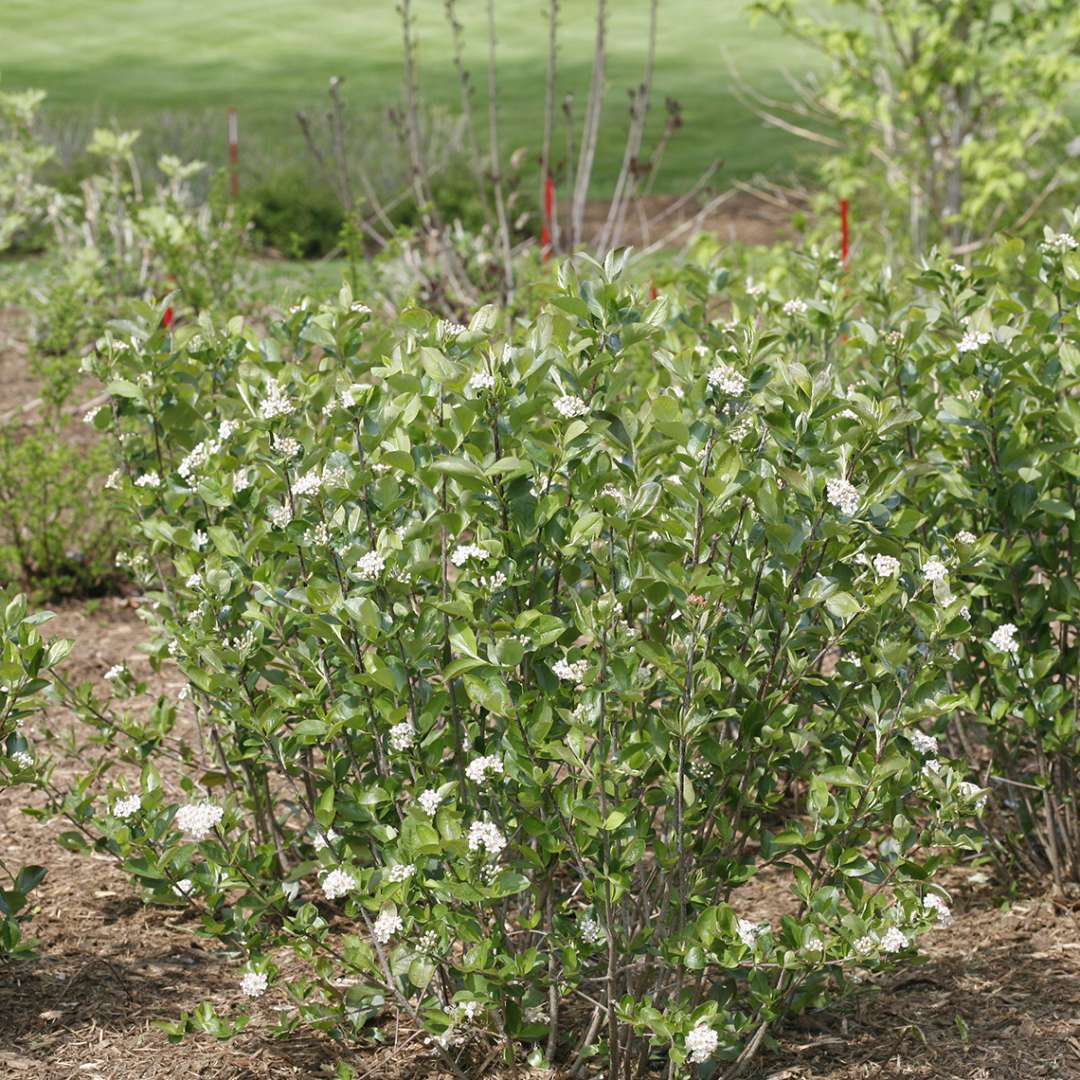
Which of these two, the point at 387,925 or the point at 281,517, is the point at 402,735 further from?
the point at 281,517

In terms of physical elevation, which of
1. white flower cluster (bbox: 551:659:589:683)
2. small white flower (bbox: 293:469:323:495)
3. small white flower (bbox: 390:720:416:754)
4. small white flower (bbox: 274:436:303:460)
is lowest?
small white flower (bbox: 390:720:416:754)

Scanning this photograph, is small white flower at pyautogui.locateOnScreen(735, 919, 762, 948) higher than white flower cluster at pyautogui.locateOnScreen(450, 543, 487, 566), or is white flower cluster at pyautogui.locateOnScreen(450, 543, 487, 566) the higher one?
white flower cluster at pyautogui.locateOnScreen(450, 543, 487, 566)

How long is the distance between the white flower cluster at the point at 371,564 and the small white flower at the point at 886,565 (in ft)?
2.69

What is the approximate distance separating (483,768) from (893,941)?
721 millimetres

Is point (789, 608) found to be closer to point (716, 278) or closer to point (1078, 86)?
point (716, 278)

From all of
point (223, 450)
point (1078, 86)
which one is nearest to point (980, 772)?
point (223, 450)

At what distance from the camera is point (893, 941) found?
2.32 metres

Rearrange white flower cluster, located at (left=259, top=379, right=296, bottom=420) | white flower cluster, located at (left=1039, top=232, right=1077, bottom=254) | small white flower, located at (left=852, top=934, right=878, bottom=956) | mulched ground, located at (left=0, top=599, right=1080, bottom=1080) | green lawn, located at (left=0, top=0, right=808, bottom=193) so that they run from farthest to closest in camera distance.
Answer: green lawn, located at (left=0, top=0, right=808, bottom=193) < white flower cluster, located at (left=1039, top=232, right=1077, bottom=254) < mulched ground, located at (left=0, top=599, right=1080, bottom=1080) < white flower cluster, located at (left=259, top=379, right=296, bottom=420) < small white flower, located at (left=852, top=934, right=878, bottom=956)

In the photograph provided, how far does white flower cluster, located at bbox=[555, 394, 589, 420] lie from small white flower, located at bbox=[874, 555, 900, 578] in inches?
21.7

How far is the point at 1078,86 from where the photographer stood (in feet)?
74.4

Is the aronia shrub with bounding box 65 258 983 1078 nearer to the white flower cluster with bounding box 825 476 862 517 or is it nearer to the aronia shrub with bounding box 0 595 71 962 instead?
the white flower cluster with bounding box 825 476 862 517

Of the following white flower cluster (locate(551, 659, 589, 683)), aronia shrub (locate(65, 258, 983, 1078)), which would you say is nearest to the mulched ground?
aronia shrub (locate(65, 258, 983, 1078))

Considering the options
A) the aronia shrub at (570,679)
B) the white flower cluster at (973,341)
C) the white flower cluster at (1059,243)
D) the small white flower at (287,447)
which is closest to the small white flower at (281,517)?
the aronia shrub at (570,679)

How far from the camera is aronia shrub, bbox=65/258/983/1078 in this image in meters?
2.36
